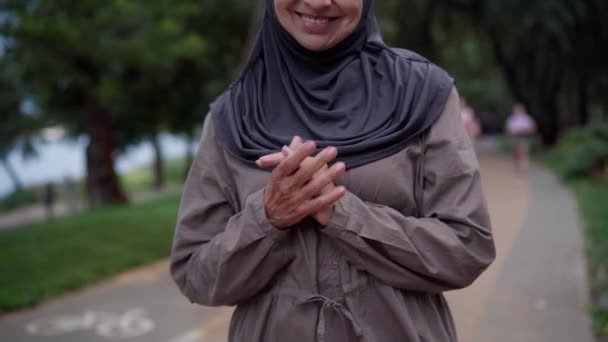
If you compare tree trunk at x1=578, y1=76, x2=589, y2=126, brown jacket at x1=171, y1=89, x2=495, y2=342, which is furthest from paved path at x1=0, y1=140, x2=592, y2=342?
tree trunk at x1=578, y1=76, x2=589, y2=126

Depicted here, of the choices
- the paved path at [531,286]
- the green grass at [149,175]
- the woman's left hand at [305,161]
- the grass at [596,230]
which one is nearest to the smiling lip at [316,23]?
the woman's left hand at [305,161]

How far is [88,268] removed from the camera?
27.1ft

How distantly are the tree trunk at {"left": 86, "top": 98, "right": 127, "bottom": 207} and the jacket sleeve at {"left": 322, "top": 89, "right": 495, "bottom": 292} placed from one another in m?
12.6

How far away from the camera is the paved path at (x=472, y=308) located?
5.83 meters

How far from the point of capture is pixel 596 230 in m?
9.41

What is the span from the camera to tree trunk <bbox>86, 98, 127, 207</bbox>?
1413 centimetres

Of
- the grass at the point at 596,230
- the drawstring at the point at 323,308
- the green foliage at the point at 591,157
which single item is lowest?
the green foliage at the point at 591,157

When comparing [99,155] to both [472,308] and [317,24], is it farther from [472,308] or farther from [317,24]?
[317,24]

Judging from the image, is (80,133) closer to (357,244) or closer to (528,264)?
(528,264)

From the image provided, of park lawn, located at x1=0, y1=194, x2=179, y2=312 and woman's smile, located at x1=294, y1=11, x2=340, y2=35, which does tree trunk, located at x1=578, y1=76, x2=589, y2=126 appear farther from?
woman's smile, located at x1=294, y1=11, x2=340, y2=35

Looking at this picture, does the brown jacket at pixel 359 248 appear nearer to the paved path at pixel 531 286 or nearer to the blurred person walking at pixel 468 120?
the blurred person walking at pixel 468 120

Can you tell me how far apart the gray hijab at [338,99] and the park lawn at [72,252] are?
571 centimetres

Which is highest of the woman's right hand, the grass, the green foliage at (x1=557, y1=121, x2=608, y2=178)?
the woman's right hand

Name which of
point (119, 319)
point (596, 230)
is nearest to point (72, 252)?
point (119, 319)
